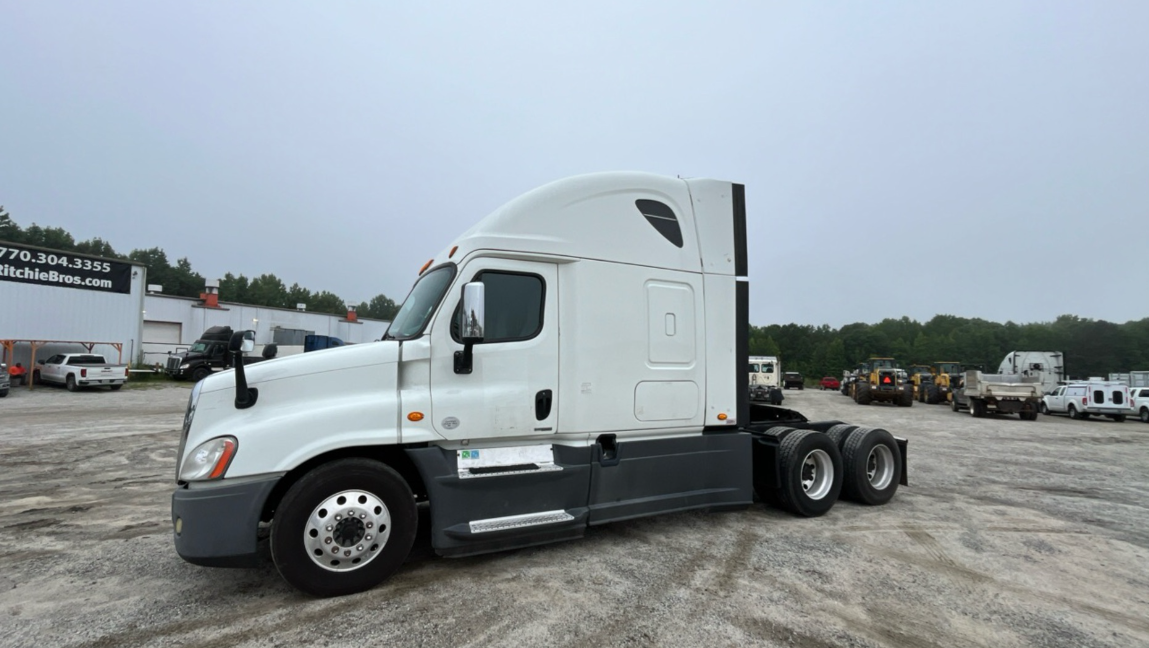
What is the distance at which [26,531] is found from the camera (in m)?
5.17

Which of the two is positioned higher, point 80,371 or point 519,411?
point 519,411

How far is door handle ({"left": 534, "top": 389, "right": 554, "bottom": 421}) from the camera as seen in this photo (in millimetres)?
→ 4441

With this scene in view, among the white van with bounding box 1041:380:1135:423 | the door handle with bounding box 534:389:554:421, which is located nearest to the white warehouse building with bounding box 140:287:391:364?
the door handle with bounding box 534:389:554:421

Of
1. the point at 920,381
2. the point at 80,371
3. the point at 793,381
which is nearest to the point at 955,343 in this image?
the point at 793,381

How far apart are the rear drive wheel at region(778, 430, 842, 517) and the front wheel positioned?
3886mm

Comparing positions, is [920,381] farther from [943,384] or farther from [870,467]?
[870,467]

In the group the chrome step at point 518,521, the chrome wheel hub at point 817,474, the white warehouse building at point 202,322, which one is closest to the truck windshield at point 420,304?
the chrome step at point 518,521

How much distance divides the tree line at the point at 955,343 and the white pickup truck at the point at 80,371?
74910mm

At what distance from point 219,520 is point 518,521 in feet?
6.60

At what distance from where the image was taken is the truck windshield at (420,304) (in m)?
4.27

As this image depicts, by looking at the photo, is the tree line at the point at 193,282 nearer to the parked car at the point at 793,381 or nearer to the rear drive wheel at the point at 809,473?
the parked car at the point at 793,381

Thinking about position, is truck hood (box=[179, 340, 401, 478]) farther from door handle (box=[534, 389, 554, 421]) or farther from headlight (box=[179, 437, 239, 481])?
door handle (box=[534, 389, 554, 421])

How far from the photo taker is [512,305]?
4.46 m

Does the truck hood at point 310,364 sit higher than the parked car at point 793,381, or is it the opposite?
the truck hood at point 310,364
